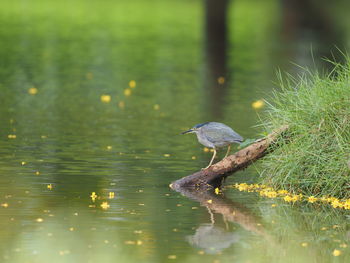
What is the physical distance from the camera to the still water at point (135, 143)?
932 centimetres

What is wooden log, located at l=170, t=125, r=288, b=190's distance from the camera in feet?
39.8

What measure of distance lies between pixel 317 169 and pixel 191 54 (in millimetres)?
19941

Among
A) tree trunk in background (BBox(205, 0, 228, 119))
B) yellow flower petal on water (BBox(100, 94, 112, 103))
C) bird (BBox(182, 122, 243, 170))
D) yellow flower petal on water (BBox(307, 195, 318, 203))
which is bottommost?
tree trunk in background (BBox(205, 0, 228, 119))

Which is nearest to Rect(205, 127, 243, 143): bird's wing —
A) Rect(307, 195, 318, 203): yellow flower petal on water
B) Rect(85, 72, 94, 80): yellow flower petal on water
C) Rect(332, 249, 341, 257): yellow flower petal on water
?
Rect(307, 195, 318, 203): yellow flower petal on water

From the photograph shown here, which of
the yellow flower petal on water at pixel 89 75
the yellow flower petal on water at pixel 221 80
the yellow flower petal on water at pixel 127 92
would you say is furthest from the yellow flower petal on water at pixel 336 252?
the yellow flower petal on water at pixel 89 75

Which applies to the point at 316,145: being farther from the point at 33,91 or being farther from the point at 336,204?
the point at 33,91

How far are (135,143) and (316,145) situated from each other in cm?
447

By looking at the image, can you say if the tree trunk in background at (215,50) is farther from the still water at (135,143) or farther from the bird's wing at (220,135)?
the bird's wing at (220,135)

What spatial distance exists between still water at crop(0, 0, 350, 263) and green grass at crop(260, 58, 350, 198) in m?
0.43

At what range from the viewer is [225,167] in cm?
1211

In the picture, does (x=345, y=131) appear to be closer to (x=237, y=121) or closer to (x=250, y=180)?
(x=250, y=180)

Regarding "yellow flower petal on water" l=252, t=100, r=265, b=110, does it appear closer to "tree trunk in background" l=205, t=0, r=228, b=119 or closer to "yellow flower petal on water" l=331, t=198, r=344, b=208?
"tree trunk in background" l=205, t=0, r=228, b=119

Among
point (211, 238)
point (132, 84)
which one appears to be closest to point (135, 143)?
point (211, 238)

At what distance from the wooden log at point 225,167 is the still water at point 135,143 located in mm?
236
